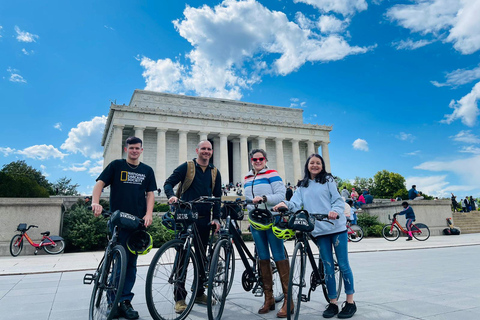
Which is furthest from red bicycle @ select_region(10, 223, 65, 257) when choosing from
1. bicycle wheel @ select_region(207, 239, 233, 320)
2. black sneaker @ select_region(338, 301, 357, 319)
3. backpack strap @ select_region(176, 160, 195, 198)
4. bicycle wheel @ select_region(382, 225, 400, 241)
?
bicycle wheel @ select_region(382, 225, 400, 241)

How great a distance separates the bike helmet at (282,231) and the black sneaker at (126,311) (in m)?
2.11

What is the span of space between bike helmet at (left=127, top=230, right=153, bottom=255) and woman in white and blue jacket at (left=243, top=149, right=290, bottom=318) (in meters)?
1.49

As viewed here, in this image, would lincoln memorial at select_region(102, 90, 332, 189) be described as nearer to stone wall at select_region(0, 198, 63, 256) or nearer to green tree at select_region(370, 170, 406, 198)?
green tree at select_region(370, 170, 406, 198)

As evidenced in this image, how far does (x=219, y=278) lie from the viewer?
4316 mm

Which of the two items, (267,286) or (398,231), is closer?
(267,286)

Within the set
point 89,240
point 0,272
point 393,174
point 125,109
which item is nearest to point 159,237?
point 89,240

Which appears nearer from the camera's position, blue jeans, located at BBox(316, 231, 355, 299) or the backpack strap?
blue jeans, located at BBox(316, 231, 355, 299)

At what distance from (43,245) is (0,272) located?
5.19m

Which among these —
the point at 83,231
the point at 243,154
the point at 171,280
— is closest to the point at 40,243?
the point at 83,231

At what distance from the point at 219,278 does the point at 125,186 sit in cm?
184

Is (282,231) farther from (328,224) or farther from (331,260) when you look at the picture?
(331,260)

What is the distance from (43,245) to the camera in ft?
43.9

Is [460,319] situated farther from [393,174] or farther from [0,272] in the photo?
[393,174]

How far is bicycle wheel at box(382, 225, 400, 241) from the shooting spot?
1672cm
